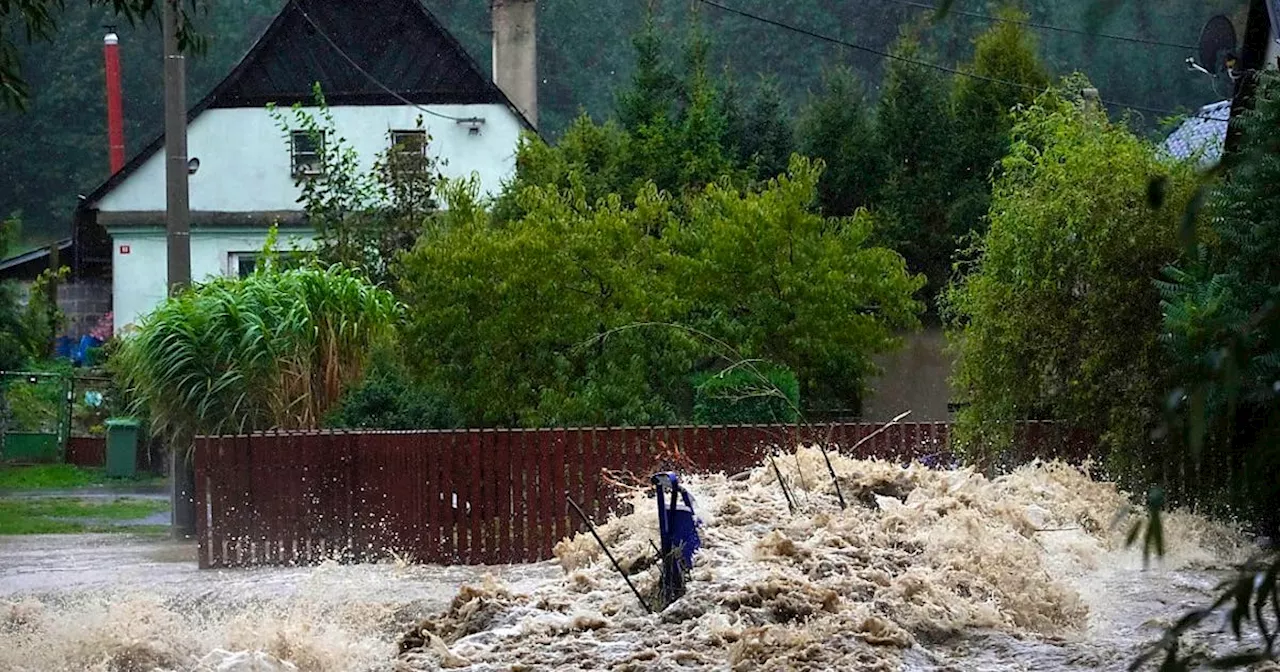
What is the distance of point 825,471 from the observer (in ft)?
44.1

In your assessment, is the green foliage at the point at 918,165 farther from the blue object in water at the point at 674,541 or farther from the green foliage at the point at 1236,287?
the blue object in water at the point at 674,541

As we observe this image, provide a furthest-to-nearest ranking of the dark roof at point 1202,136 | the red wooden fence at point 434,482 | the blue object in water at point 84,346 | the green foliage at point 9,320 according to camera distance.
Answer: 1. the blue object in water at point 84,346
2. the green foliage at point 9,320
3. the red wooden fence at point 434,482
4. the dark roof at point 1202,136

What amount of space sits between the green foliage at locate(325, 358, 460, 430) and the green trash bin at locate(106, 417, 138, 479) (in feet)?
40.7

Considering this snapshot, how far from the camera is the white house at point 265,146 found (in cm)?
3447

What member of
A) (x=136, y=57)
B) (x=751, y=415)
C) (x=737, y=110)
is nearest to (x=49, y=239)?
(x=136, y=57)

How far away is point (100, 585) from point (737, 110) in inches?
824

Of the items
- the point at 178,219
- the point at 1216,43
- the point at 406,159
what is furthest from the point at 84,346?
the point at 1216,43

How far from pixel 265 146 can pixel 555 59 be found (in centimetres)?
1998

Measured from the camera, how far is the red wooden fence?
17.1 metres

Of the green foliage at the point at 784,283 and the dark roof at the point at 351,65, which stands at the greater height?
the dark roof at the point at 351,65

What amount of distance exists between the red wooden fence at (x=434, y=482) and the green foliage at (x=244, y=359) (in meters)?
1.69

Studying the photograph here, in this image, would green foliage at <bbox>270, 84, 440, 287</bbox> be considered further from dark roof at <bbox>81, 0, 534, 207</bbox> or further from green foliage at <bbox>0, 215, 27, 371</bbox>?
green foliage at <bbox>0, 215, 27, 371</bbox>

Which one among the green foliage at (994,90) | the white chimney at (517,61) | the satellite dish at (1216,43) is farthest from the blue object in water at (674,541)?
the white chimney at (517,61)

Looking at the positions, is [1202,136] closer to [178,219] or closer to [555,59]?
[178,219]
